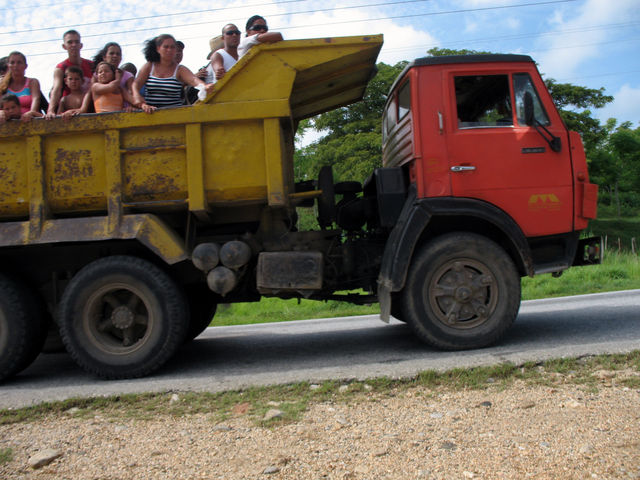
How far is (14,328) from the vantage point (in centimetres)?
473

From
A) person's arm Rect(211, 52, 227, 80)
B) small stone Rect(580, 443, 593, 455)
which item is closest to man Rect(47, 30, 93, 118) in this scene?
person's arm Rect(211, 52, 227, 80)

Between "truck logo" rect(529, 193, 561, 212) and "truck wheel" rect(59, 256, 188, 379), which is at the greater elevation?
"truck logo" rect(529, 193, 561, 212)

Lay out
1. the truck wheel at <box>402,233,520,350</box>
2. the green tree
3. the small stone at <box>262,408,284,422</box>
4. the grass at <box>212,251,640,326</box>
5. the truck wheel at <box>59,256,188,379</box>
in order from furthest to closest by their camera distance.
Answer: the green tree → the grass at <box>212,251,640,326</box> → the truck wheel at <box>402,233,520,350</box> → the truck wheel at <box>59,256,188,379</box> → the small stone at <box>262,408,284,422</box>

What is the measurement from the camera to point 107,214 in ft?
16.2

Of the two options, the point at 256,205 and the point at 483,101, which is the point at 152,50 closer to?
the point at 256,205

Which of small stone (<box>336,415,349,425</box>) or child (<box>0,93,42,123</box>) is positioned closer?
small stone (<box>336,415,349,425</box>)

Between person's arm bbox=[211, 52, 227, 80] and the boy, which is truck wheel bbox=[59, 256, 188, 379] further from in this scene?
person's arm bbox=[211, 52, 227, 80]

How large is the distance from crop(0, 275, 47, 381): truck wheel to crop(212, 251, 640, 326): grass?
14.8 feet

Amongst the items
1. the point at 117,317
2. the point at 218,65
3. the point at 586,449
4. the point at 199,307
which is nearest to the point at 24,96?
the point at 218,65

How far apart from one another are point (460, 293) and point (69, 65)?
4.58 metres

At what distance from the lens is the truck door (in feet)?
16.1

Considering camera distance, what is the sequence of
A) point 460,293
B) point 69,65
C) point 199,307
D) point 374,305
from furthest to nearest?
point 374,305 → point 199,307 → point 69,65 → point 460,293

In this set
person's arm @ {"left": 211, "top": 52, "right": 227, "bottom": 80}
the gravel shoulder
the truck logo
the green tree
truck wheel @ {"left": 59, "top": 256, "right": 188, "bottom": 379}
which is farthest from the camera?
the green tree

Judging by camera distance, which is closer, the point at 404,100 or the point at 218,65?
the point at 218,65
